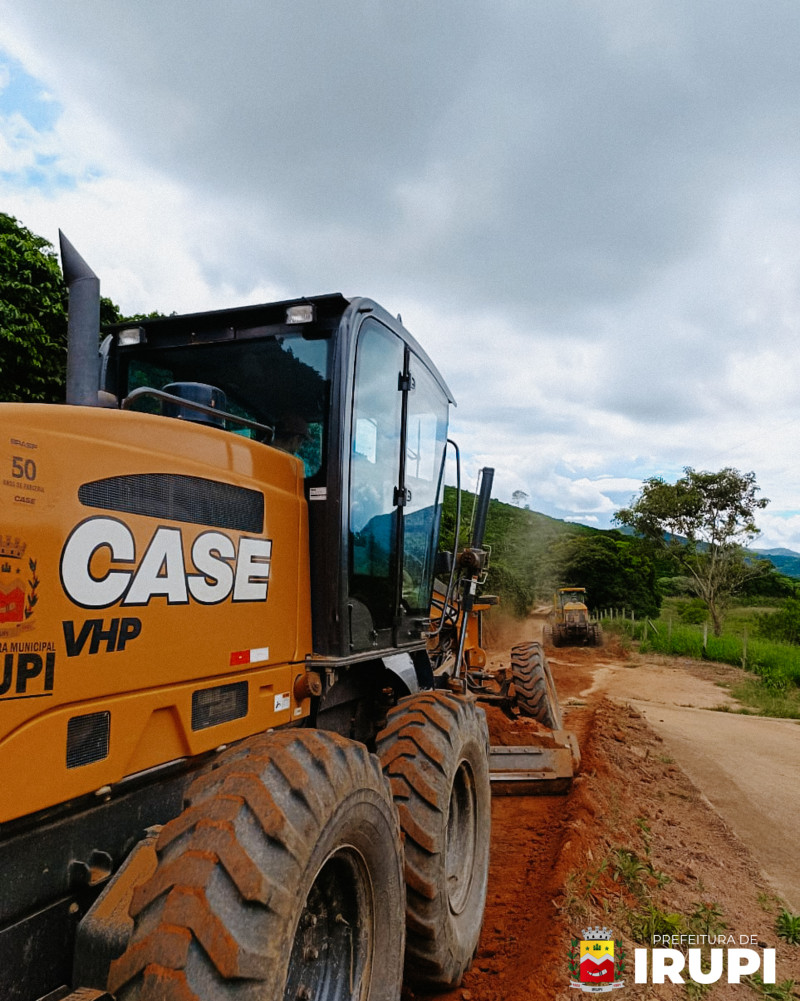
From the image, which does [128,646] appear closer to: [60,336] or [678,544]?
[60,336]

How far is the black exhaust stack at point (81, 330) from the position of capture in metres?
2.33

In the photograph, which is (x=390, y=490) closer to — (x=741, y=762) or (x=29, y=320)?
(x=741, y=762)

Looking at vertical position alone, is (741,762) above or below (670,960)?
below

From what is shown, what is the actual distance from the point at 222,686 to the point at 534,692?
5.59 meters

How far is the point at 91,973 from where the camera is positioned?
1.84m

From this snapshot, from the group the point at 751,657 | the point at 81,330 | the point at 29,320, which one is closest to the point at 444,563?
the point at 81,330

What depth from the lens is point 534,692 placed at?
24.5ft

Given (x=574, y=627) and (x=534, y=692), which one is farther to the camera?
(x=574, y=627)

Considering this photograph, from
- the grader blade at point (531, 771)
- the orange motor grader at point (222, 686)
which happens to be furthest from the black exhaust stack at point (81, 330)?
the grader blade at point (531, 771)

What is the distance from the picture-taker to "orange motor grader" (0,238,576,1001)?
1.73 m

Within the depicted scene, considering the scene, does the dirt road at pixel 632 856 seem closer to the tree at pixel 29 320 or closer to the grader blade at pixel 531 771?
the grader blade at pixel 531 771

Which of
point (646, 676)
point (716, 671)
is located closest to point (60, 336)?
point (646, 676)

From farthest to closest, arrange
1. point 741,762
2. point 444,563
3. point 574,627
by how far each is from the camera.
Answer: point 574,627 < point 741,762 < point 444,563

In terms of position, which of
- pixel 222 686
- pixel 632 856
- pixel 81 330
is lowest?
pixel 632 856
